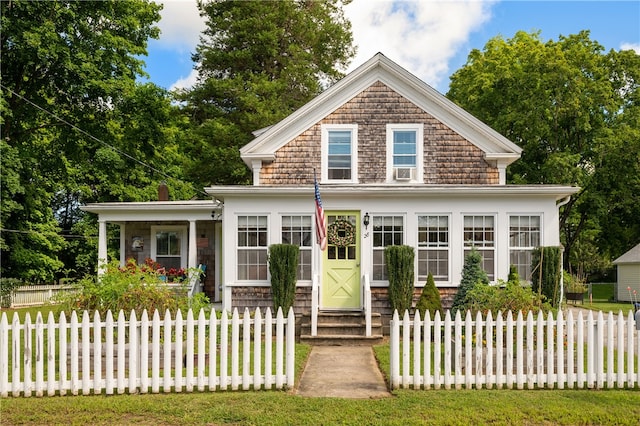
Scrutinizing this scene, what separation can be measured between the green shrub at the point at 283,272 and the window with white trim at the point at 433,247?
9.78 ft

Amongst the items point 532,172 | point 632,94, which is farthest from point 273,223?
point 632,94

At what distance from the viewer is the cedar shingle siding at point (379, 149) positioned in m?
14.0

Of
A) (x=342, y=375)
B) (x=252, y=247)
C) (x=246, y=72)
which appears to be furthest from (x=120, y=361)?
(x=246, y=72)

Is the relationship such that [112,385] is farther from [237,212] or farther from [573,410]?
[237,212]

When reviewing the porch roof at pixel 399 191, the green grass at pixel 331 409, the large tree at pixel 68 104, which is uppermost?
the large tree at pixel 68 104

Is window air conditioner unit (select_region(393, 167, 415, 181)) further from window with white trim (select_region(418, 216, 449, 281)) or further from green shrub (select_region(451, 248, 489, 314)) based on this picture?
green shrub (select_region(451, 248, 489, 314))

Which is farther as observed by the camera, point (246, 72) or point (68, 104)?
point (246, 72)

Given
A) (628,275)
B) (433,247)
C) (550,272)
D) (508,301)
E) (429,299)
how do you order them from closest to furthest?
(508,301) < (429,299) < (550,272) < (433,247) < (628,275)

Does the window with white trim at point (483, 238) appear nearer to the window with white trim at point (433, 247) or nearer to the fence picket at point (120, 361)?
the window with white trim at point (433, 247)

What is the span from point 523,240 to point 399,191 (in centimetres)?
310

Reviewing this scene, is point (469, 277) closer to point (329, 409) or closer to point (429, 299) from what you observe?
point (429, 299)

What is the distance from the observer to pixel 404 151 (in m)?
14.1

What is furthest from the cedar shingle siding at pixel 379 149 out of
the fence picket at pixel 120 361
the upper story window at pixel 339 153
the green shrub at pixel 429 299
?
the fence picket at pixel 120 361

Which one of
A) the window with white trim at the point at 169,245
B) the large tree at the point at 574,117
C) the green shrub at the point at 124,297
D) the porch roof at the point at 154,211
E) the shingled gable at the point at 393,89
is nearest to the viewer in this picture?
the green shrub at the point at 124,297
